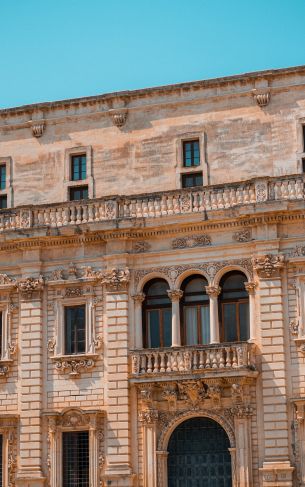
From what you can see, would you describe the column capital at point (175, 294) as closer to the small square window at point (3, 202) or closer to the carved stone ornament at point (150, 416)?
the carved stone ornament at point (150, 416)

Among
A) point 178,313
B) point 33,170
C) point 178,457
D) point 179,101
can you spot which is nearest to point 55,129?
point 33,170

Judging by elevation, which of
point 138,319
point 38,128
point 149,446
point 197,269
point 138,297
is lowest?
point 149,446

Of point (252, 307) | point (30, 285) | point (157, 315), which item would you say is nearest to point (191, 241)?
point (157, 315)

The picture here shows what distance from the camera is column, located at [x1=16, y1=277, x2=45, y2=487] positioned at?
1419 inches

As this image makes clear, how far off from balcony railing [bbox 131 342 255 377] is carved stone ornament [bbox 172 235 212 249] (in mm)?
3560

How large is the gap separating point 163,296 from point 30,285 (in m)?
4.60

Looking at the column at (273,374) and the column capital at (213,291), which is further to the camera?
the column capital at (213,291)

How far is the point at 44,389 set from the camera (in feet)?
120

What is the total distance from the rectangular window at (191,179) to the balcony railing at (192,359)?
20.9 feet

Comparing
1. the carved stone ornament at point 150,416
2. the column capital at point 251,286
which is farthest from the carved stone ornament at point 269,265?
the carved stone ornament at point 150,416

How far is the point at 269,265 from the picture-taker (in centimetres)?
3484

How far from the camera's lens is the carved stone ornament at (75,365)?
36188 mm

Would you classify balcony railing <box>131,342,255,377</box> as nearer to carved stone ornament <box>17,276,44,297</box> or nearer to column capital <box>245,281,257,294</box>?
column capital <box>245,281,257,294</box>

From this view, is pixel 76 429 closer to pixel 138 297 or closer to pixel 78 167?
pixel 138 297
